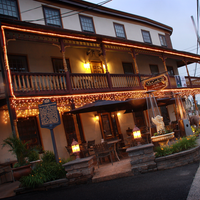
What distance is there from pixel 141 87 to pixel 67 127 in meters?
5.65

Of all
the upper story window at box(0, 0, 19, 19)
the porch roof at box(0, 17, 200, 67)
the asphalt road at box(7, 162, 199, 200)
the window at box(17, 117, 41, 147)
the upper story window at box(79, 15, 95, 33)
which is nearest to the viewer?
the asphalt road at box(7, 162, 199, 200)

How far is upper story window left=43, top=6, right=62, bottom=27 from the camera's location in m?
13.0

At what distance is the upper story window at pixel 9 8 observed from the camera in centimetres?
1138

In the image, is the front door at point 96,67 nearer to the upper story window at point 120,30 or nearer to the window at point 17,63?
the upper story window at point 120,30

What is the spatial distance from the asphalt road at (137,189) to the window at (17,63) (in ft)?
22.1

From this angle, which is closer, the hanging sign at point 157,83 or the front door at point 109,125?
the hanging sign at point 157,83

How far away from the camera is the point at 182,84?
58.1 ft

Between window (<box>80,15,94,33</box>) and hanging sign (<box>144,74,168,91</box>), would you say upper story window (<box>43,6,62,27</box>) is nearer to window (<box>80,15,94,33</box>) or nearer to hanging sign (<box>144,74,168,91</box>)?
window (<box>80,15,94,33</box>)

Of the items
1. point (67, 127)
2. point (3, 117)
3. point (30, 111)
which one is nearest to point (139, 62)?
point (67, 127)

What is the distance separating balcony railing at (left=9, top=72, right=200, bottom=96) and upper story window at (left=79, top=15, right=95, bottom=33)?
3.80m

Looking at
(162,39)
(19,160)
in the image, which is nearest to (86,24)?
(162,39)

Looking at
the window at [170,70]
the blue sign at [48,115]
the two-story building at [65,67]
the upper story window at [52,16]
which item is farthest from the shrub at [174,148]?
the window at [170,70]

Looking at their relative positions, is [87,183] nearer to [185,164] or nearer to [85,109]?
[185,164]

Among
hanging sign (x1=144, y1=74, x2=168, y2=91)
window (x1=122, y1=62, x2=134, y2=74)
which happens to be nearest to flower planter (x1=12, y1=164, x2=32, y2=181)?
hanging sign (x1=144, y1=74, x2=168, y2=91)
